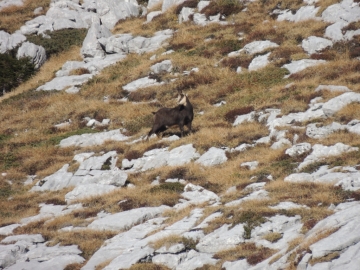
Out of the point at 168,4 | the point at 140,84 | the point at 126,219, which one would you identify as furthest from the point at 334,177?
the point at 168,4

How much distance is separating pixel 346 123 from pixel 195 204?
7.76m

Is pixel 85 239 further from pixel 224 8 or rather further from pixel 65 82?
pixel 224 8

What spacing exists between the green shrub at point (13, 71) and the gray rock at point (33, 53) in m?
0.89

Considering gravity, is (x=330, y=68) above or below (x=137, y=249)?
below

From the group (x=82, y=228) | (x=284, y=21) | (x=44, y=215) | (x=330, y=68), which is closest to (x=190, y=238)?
(x=82, y=228)

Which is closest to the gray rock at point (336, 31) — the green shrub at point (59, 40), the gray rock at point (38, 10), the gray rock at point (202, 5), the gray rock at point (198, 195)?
the gray rock at point (202, 5)

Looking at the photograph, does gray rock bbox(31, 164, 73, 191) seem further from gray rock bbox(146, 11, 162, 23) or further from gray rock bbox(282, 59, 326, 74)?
gray rock bbox(146, 11, 162, 23)

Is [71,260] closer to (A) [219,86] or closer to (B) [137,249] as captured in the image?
(B) [137,249]

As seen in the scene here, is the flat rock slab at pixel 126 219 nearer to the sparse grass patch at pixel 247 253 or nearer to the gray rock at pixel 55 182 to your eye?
the sparse grass patch at pixel 247 253

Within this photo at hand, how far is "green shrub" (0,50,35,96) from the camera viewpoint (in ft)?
136

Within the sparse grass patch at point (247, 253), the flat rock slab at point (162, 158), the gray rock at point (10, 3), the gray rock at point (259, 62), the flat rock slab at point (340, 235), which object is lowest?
the gray rock at point (259, 62)

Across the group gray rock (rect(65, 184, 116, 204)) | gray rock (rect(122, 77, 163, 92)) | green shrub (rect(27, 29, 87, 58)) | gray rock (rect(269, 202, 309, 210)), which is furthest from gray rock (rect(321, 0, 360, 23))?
gray rock (rect(269, 202, 309, 210))

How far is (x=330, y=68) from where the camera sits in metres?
29.0

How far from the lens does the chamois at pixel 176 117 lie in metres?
25.3
